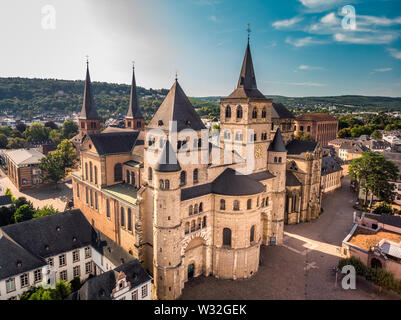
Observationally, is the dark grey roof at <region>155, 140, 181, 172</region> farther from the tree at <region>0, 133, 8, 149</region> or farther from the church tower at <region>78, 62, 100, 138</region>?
the tree at <region>0, 133, 8, 149</region>

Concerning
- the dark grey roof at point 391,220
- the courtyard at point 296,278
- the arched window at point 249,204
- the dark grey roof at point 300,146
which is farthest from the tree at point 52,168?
the dark grey roof at point 391,220

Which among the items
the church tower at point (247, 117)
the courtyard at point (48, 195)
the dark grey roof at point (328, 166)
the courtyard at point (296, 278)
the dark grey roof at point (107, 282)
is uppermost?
the church tower at point (247, 117)

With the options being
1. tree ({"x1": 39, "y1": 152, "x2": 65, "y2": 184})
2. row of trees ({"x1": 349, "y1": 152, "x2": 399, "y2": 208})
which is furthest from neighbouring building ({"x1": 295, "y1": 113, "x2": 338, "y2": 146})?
tree ({"x1": 39, "y1": 152, "x2": 65, "y2": 184})

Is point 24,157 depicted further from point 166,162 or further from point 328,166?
point 328,166

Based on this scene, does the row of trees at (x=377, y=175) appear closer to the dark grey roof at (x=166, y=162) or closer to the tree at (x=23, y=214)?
the dark grey roof at (x=166, y=162)

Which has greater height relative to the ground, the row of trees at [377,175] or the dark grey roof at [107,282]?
the row of trees at [377,175]

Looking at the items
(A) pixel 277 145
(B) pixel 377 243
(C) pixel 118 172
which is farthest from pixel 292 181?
(C) pixel 118 172
